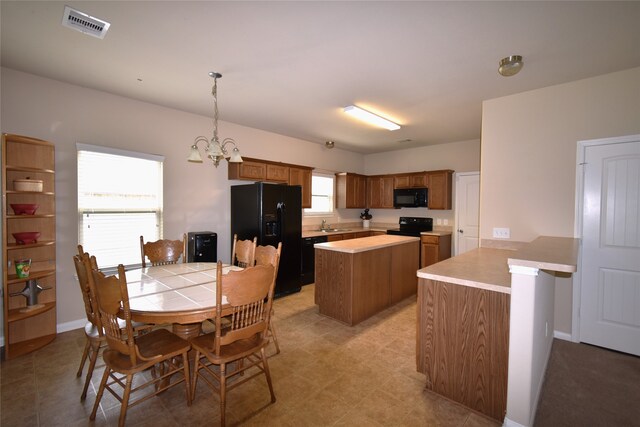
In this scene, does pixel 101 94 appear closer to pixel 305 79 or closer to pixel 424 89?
pixel 305 79

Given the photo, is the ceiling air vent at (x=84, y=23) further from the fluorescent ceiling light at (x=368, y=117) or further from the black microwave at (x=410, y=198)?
the black microwave at (x=410, y=198)

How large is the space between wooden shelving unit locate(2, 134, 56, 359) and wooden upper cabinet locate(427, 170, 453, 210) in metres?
5.93

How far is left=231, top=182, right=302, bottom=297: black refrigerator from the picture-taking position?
415cm

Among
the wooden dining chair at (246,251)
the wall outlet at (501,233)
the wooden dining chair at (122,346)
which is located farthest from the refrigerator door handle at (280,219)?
the wall outlet at (501,233)

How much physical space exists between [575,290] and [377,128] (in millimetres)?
3403

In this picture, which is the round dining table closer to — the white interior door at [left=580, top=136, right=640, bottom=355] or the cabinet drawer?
the white interior door at [left=580, top=136, right=640, bottom=355]

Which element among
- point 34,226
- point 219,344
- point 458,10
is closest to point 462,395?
point 219,344

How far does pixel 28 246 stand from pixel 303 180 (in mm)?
3786

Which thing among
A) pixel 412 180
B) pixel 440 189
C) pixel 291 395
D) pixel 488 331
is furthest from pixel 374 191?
pixel 291 395

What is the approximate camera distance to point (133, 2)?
1856 millimetres

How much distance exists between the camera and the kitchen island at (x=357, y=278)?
130 inches

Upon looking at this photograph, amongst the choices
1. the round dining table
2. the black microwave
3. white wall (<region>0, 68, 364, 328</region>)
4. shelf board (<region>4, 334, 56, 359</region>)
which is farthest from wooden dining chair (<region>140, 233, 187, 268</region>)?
the black microwave

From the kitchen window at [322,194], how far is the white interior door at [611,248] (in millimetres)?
4329

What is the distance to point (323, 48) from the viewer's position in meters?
2.37
